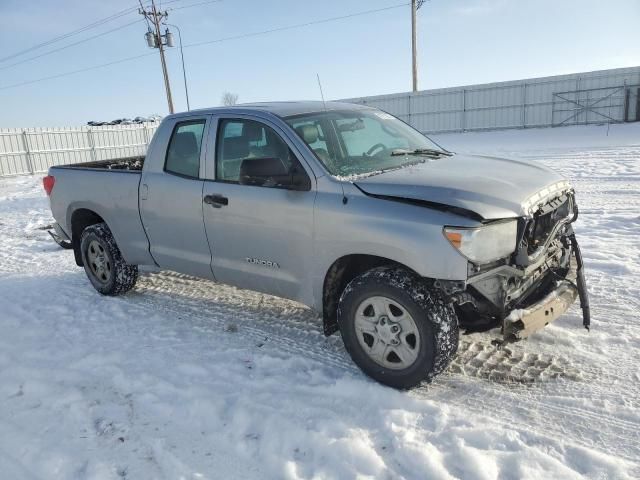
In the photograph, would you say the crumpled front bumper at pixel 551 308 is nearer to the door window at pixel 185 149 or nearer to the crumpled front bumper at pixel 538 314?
the crumpled front bumper at pixel 538 314

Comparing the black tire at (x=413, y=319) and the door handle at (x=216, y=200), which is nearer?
the black tire at (x=413, y=319)

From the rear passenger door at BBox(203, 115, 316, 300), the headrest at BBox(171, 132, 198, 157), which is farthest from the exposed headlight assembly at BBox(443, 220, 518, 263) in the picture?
the headrest at BBox(171, 132, 198, 157)

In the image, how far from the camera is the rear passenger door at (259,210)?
3.66 m

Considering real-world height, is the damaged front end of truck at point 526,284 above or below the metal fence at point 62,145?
below

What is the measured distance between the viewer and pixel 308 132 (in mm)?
3918

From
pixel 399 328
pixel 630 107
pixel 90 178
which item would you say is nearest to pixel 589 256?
pixel 399 328

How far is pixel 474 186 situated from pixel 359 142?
119 centimetres

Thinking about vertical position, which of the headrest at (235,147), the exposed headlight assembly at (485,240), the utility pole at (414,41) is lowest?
the exposed headlight assembly at (485,240)

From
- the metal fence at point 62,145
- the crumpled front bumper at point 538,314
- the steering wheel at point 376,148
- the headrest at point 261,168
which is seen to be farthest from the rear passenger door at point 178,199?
the metal fence at point 62,145

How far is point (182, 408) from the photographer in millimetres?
3334

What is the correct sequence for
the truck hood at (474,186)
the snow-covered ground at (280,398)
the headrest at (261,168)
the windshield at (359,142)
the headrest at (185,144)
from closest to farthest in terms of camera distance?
1. the snow-covered ground at (280,398)
2. the truck hood at (474,186)
3. the headrest at (261,168)
4. the windshield at (359,142)
5. the headrest at (185,144)

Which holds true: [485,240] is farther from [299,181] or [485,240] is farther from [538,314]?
[299,181]

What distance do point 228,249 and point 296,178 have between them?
96cm

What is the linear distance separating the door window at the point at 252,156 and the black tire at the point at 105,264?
6.13 feet
